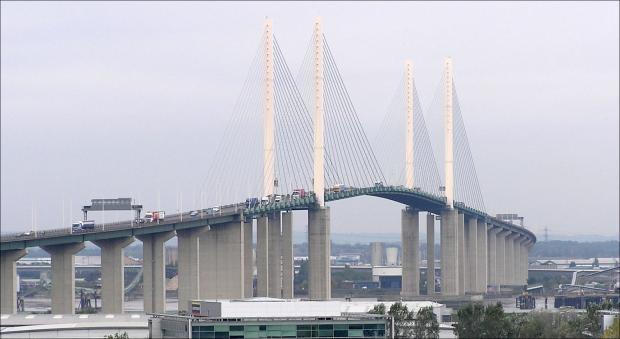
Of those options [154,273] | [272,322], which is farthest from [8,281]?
[272,322]

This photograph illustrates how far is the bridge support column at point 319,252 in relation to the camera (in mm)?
127000

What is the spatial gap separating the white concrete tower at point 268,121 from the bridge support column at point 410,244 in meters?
39.0

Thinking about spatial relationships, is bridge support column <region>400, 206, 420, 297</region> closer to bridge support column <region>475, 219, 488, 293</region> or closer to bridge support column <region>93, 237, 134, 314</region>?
bridge support column <region>475, 219, 488, 293</region>

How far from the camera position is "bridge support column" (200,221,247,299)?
11581 centimetres

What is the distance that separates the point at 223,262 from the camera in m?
118

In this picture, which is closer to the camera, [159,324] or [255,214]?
[159,324]

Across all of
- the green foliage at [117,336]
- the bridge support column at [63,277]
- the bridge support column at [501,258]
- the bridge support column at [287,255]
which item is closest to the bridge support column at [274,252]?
the bridge support column at [287,255]

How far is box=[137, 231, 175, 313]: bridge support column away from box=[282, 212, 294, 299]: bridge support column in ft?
52.4

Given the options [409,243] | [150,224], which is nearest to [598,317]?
[150,224]

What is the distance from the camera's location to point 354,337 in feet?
237

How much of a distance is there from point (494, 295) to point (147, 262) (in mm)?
58789

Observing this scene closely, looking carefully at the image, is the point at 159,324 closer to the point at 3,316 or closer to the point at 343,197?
the point at 3,316

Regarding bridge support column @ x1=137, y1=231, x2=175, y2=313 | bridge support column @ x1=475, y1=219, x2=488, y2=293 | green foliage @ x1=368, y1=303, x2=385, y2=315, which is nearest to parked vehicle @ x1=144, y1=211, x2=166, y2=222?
bridge support column @ x1=137, y1=231, x2=175, y2=313

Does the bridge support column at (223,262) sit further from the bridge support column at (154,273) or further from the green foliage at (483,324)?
the green foliage at (483,324)
